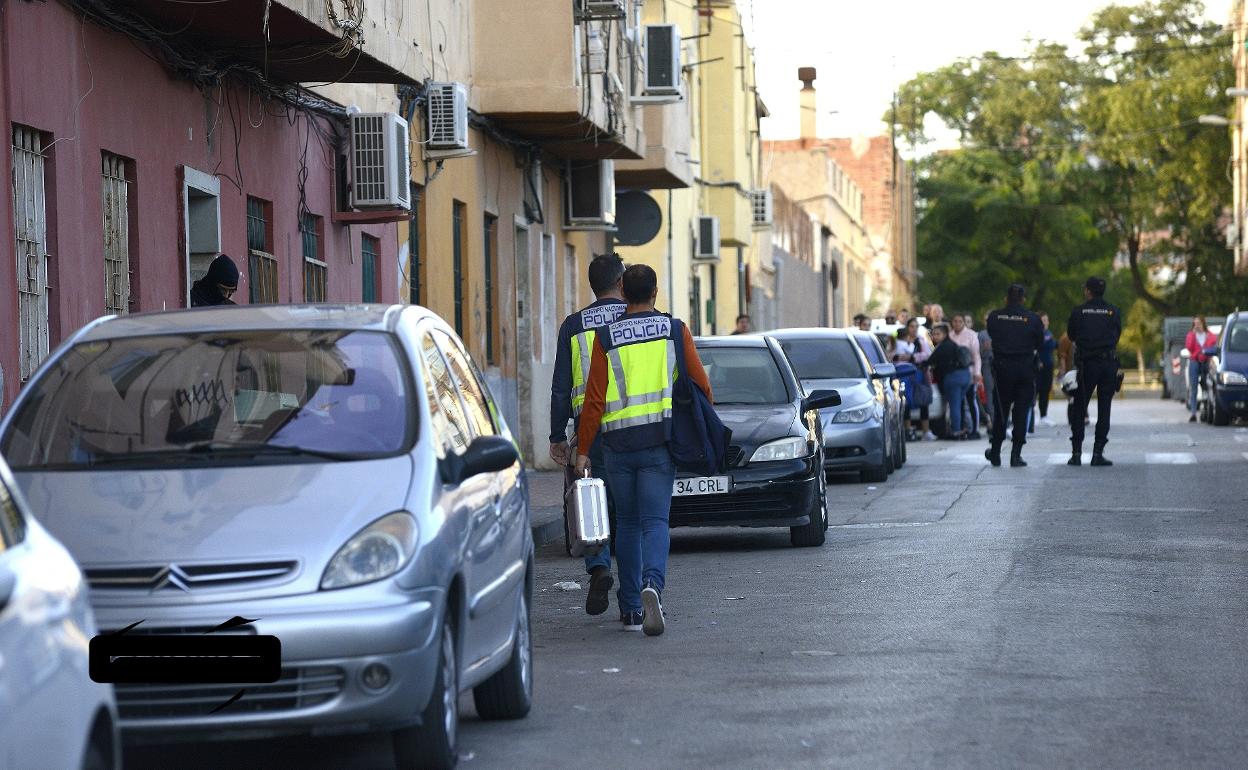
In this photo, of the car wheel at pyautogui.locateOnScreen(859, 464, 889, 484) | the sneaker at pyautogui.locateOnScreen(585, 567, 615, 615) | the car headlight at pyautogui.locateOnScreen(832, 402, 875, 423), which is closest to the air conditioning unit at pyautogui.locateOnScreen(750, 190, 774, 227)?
the car wheel at pyautogui.locateOnScreen(859, 464, 889, 484)

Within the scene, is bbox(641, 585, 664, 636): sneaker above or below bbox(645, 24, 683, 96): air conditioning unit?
below

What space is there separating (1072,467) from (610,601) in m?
11.8

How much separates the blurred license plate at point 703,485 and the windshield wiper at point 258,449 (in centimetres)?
727

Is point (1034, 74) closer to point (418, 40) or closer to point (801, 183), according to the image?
point (801, 183)

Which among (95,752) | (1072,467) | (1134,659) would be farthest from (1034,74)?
(95,752)

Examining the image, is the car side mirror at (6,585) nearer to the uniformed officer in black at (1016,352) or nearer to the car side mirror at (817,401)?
the car side mirror at (817,401)

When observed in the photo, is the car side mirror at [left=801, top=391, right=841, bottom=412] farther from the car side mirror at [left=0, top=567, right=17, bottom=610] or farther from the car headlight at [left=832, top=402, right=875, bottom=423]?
the car side mirror at [left=0, top=567, right=17, bottom=610]

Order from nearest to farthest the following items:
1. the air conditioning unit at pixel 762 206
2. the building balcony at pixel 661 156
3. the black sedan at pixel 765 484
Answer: the black sedan at pixel 765 484
the building balcony at pixel 661 156
the air conditioning unit at pixel 762 206

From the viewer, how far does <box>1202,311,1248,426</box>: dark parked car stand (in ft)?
109

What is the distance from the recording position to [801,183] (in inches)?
2911

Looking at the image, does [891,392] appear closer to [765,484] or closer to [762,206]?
[765,484]

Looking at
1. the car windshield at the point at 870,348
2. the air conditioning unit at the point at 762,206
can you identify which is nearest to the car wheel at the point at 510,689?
the car windshield at the point at 870,348

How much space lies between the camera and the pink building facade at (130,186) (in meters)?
11.8

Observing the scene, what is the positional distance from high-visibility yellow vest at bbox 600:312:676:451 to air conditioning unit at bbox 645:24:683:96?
61.7 ft
